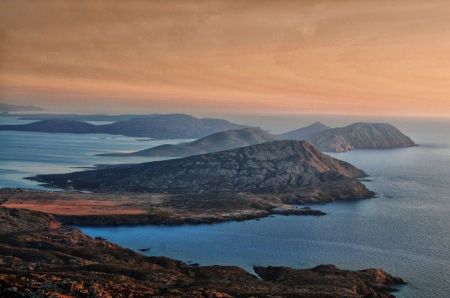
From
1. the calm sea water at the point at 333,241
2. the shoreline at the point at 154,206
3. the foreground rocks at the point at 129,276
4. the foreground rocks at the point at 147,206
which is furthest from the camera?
the foreground rocks at the point at 147,206

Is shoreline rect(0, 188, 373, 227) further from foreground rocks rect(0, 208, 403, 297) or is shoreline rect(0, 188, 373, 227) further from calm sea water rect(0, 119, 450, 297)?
foreground rocks rect(0, 208, 403, 297)

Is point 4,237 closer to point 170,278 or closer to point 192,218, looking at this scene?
point 170,278

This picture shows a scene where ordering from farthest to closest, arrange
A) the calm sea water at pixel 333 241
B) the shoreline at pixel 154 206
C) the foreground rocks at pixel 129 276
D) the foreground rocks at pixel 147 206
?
1. the foreground rocks at pixel 147 206
2. the shoreline at pixel 154 206
3. the calm sea water at pixel 333 241
4. the foreground rocks at pixel 129 276

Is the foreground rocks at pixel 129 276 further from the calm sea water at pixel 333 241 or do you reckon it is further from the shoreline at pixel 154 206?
the shoreline at pixel 154 206

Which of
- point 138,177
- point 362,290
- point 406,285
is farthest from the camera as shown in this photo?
point 138,177

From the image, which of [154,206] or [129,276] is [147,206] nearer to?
[154,206]

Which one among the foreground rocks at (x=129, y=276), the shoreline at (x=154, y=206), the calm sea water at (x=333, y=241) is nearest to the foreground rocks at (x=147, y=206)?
the shoreline at (x=154, y=206)

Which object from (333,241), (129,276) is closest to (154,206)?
(333,241)

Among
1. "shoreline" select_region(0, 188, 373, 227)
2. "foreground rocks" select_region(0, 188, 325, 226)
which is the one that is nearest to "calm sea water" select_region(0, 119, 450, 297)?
"shoreline" select_region(0, 188, 373, 227)

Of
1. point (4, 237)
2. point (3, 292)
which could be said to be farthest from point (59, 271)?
point (4, 237)
